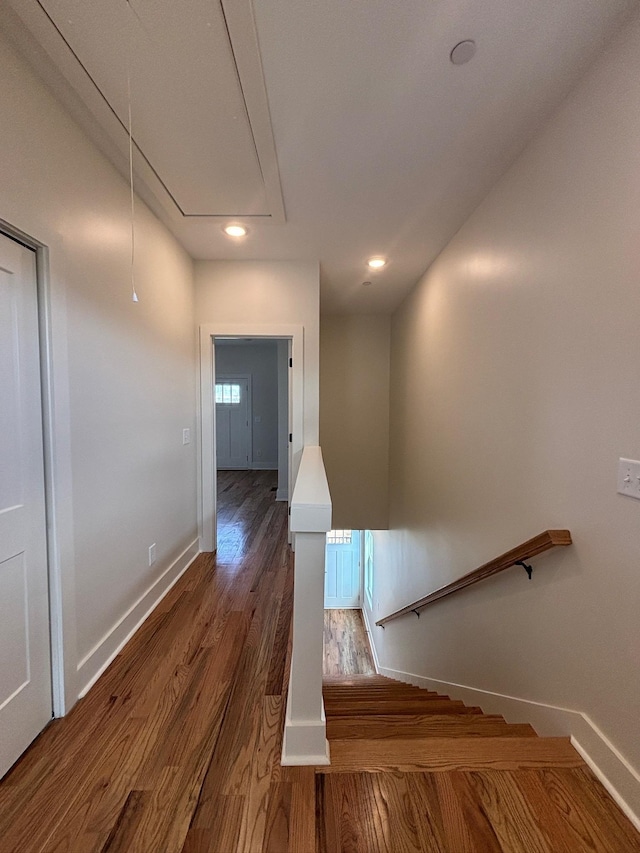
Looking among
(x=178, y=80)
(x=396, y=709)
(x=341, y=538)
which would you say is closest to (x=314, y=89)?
(x=178, y=80)

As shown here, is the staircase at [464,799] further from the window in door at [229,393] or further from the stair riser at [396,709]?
the window in door at [229,393]

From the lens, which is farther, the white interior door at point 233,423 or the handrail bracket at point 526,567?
the white interior door at point 233,423

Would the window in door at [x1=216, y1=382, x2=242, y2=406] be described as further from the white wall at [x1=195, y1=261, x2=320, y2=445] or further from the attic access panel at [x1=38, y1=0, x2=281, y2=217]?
the attic access panel at [x1=38, y1=0, x2=281, y2=217]

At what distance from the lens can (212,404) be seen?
3076 mm

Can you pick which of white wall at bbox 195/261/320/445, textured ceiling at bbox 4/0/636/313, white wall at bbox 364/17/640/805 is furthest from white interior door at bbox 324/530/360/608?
textured ceiling at bbox 4/0/636/313

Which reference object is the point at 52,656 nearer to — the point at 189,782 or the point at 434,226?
the point at 189,782

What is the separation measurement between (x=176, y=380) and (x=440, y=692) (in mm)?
3071

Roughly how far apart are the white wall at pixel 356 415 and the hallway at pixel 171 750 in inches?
126

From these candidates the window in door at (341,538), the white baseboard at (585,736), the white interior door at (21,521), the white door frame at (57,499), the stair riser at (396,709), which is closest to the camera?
the white baseboard at (585,736)

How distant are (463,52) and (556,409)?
4.39 ft

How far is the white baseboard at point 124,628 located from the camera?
64.5 inches

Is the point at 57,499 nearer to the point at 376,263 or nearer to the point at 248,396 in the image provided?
the point at 376,263

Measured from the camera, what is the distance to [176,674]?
172 cm

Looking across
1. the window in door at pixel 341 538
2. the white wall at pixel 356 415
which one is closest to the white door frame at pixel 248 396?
the window in door at pixel 341 538
